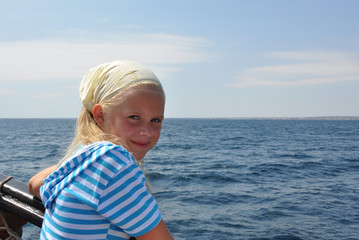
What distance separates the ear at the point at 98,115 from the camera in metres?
1.33

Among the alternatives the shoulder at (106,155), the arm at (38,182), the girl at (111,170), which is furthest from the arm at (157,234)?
the arm at (38,182)

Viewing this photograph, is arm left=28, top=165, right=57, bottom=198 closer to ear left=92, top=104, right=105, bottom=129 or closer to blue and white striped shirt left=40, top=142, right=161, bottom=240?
ear left=92, top=104, right=105, bottom=129

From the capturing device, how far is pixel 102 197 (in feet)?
3.35

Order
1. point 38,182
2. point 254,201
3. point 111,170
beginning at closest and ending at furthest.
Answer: point 111,170 < point 38,182 < point 254,201

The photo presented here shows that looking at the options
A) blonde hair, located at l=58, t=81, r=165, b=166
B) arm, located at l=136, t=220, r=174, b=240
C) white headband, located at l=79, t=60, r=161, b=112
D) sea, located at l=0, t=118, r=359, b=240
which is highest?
white headband, located at l=79, t=60, r=161, b=112

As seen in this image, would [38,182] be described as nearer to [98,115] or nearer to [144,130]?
[98,115]

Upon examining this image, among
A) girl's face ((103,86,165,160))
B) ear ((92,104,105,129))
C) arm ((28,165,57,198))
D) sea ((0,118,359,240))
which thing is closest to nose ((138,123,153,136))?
girl's face ((103,86,165,160))

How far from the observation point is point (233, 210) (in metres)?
10.2

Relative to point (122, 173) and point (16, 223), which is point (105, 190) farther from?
point (16, 223)

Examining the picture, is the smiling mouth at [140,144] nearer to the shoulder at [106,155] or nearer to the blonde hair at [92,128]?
the blonde hair at [92,128]

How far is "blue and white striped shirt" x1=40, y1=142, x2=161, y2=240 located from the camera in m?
1.02

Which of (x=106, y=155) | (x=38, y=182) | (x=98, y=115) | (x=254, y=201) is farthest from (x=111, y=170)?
(x=254, y=201)

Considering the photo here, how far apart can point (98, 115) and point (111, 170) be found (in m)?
0.37

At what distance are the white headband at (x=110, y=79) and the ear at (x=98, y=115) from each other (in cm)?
2
